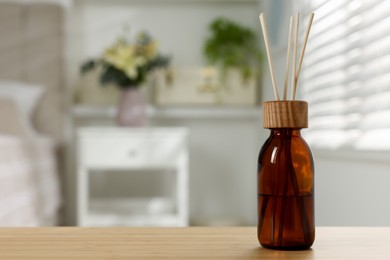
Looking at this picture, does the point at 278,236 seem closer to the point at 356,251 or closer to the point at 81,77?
the point at 356,251

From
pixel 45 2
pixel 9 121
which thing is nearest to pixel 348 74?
pixel 9 121

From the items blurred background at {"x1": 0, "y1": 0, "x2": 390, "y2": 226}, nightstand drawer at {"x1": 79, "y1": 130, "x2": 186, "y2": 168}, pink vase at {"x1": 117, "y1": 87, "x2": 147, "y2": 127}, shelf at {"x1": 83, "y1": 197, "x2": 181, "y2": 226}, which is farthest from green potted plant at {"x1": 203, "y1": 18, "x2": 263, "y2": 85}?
shelf at {"x1": 83, "y1": 197, "x2": 181, "y2": 226}

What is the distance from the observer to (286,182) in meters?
0.73

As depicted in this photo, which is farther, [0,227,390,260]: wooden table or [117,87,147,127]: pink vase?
[117,87,147,127]: pink vase

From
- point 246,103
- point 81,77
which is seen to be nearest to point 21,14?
point 81,77

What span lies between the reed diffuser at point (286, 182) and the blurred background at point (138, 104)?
1784mm

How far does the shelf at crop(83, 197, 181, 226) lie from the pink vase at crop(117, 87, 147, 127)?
41cm

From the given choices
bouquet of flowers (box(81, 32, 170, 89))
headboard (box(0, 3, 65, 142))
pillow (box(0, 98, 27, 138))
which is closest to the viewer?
pillow (box(0, 98, 27, 138))

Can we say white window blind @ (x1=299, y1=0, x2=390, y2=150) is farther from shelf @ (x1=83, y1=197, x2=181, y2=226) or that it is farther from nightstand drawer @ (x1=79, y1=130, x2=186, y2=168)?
shelf @ (x1=83, y1=197, x2=181, y2=226)

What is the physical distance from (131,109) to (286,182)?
240 centimetres

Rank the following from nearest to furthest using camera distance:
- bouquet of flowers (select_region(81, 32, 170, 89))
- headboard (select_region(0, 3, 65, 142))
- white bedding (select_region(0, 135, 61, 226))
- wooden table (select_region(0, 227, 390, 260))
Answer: wooden table (select_region(0, 227, 390, 260))
white bedding (select_region(0, 135, 61, 226))
bouquet of flowers (select_region(81, 32, 170, 89))
headboard (select_region(0, 3, 65, 142))

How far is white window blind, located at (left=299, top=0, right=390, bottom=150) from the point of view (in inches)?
68.4

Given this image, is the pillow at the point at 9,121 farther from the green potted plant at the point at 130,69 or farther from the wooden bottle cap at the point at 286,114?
the wooden bottle cap at the point at 286,114

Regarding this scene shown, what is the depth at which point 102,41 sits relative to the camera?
349 centimetres
